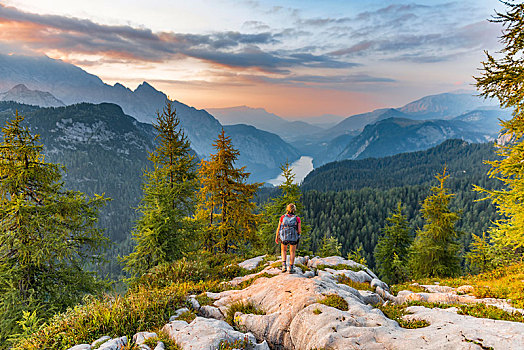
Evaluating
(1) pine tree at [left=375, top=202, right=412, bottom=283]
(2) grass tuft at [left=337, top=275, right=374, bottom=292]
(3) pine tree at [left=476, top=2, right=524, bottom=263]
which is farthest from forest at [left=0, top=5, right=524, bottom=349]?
(1) pine tree at [left=375, top=202, right=412, bottom=283]

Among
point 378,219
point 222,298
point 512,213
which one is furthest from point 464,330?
point 378,219

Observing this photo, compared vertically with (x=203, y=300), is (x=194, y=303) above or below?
above

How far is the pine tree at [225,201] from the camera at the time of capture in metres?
20.4

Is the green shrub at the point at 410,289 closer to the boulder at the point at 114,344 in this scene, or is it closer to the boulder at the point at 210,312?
the boulder at the point at 210,312

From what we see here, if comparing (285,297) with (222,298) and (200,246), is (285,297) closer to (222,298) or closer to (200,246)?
(222,298)

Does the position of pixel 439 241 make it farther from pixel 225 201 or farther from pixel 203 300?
pixel 203 300

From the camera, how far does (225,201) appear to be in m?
20.9

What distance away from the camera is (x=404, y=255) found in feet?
112

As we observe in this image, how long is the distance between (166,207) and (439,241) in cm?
2784

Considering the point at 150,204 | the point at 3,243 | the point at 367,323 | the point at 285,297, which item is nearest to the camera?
the point at 367,323

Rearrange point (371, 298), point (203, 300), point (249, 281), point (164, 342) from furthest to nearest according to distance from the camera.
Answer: point (249, 281) < point (371, 298) < point (203, 300) < point (164, 342)

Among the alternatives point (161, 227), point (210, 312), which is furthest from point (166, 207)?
point (210, 312)

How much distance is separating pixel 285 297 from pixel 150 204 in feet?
43.0

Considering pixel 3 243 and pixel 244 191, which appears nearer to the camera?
pixel 3 243
